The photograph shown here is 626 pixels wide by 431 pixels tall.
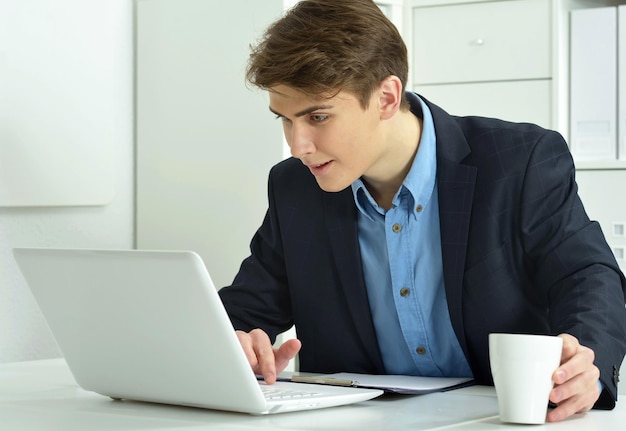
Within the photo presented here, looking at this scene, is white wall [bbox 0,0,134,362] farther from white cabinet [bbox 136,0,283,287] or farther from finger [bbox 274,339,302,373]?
finger [bbox 274,339,302,373]

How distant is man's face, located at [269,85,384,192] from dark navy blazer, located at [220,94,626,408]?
0.12 meters

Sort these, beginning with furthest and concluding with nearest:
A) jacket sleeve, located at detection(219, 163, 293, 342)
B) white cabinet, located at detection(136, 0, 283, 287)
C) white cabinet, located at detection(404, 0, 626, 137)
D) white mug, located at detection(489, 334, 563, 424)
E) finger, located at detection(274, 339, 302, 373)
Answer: white cabinet, located at detection(404, 0, 626, 137) < white cabinet, located at detection(136, 0, 283, 287) < jacket sleeve, located at detection(219, 163, 293, 342) < finger, located at detection(274, 339, 302, 373) < white mug, located at detection(489, 334, 563, 424)

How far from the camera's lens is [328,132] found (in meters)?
1.39

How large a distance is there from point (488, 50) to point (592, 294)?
1359 millimetres

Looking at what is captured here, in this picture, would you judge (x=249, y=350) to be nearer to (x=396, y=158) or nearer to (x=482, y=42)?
(x=396, y=158)

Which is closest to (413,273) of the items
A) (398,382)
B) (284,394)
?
(398,382)

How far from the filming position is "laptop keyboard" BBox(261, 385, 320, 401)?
1148 mm

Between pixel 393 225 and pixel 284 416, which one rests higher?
pixel 393 225

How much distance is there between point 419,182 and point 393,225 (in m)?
0.07

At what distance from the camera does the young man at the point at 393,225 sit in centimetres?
137

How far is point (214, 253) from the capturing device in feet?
7.20

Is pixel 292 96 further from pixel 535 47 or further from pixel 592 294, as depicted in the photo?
pixel 535 47

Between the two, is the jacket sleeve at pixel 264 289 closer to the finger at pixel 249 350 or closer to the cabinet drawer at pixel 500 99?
the finger at pixel 249 350

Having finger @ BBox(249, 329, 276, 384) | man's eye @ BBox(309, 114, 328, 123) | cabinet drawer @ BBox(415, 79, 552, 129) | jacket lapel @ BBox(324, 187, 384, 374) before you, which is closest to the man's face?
man's eye @ BBox(309, 114, 328, 123)
